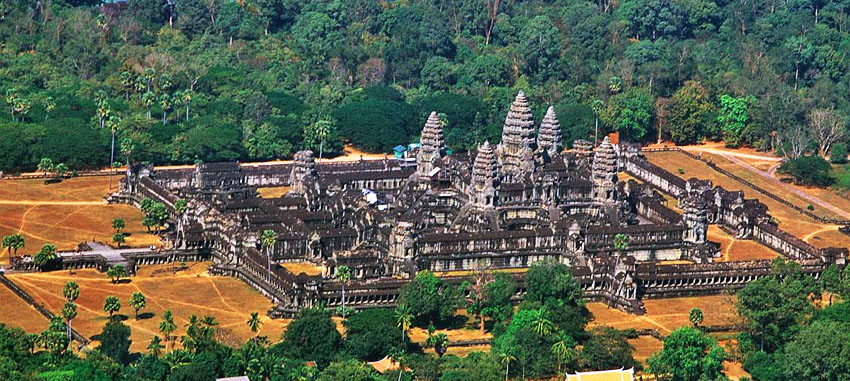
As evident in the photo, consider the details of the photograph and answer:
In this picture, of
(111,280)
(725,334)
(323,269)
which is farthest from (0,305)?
(725,334)

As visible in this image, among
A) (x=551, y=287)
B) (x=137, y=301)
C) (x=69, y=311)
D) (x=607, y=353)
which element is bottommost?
(x=607, y=353)

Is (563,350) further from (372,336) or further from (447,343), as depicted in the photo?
(372,336)

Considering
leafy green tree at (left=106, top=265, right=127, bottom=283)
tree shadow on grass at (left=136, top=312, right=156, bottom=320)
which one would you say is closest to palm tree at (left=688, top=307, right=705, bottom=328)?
tree shadow on grass at (left=136, top=312, right=156, bottom=320)

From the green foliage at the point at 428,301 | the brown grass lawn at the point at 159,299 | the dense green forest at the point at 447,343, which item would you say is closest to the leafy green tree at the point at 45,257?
the brown grass lawn at the point at 159,299

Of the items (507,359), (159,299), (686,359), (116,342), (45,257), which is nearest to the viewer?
(686,359)

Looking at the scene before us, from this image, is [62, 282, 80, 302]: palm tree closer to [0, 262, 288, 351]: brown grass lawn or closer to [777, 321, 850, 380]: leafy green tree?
[0, 262, 288, 351]: brown grass lawn

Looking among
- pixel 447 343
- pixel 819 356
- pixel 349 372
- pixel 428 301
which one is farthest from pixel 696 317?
pixel 349 372

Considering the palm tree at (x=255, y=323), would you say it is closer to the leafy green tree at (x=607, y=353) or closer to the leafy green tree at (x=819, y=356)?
the leafy green tree at (x=607, y=353)
